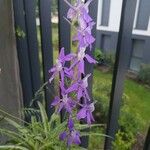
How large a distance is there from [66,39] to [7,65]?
527mm

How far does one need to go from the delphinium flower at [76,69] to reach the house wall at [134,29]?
13.2m

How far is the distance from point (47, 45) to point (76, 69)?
57 centimetres

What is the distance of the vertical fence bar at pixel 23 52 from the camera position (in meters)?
1.49

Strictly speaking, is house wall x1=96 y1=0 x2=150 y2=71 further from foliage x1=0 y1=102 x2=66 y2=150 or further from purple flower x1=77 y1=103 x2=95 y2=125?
purple flower x1=77 y1=103 x2=95 y2=125

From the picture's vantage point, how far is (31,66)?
1.56 metres

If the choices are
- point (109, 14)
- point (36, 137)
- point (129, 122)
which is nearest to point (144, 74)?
point (109, 14)

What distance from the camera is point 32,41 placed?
1499mm

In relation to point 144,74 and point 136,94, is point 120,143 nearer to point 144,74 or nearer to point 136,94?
point 136,94

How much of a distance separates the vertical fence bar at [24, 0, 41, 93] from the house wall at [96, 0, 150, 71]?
41.2ft

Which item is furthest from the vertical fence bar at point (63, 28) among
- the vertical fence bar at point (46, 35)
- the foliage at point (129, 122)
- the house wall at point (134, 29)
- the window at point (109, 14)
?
the window at point (109, 14)

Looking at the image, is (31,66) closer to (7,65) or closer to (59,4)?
(7,65)

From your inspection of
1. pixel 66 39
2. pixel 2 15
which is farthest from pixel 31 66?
pixel 66 39

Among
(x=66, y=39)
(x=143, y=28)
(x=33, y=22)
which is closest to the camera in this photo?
(x=66, y=39)

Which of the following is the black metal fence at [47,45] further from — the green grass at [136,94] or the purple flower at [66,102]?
the green grass at [136,94]
